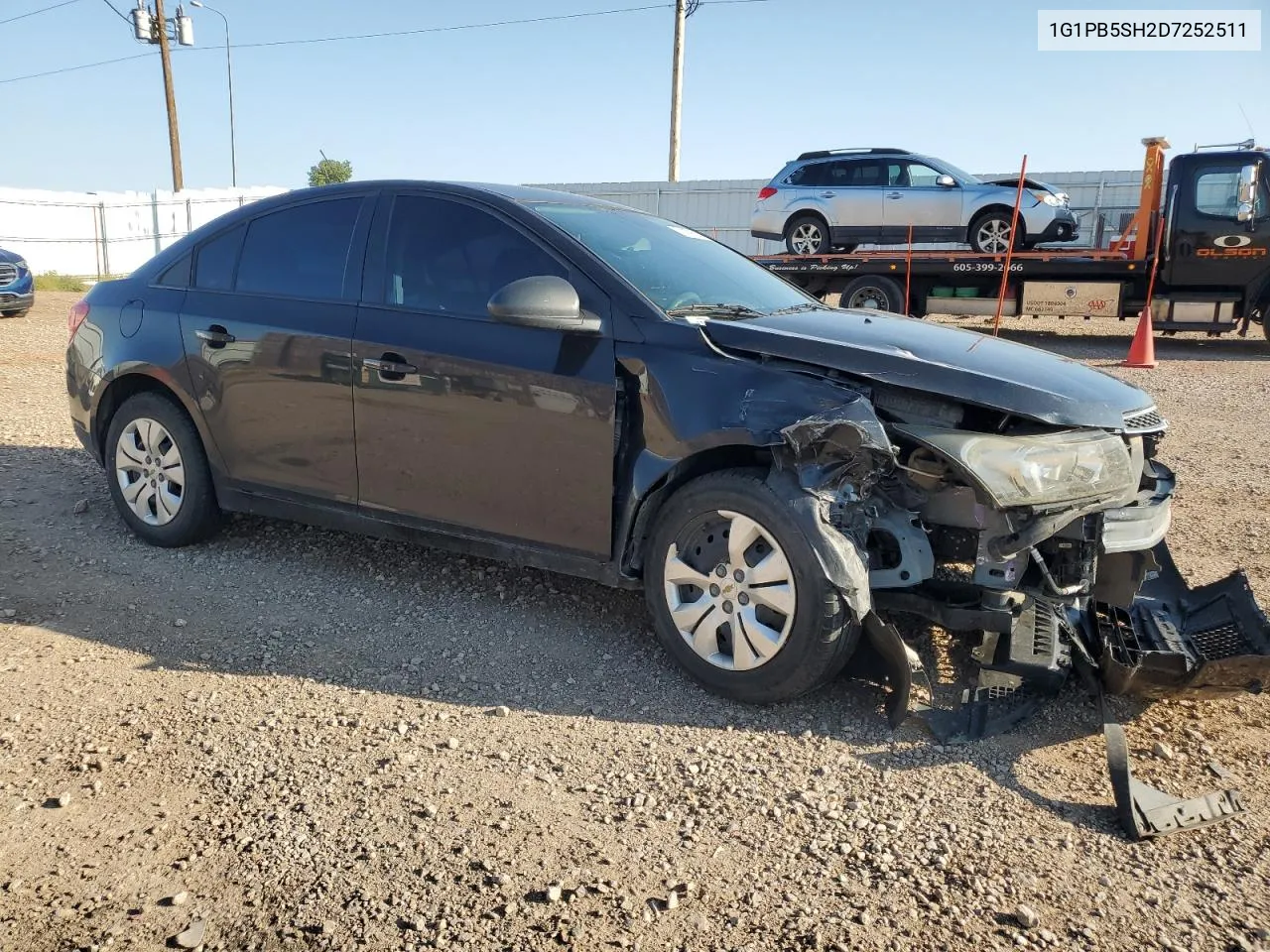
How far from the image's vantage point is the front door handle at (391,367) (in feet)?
13.5

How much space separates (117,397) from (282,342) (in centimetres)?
132

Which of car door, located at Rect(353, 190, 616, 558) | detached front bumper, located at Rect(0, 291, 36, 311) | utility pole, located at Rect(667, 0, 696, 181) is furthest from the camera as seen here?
utility pole, located at Rect(667, 0, 696, 181)

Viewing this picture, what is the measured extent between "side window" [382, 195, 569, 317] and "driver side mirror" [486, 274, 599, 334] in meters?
0.23

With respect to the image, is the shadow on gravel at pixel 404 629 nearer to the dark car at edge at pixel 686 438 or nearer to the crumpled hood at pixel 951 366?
the dark car at edge at pixel 686 438

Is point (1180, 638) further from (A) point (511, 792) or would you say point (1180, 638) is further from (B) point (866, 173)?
(B) point (866, 173)

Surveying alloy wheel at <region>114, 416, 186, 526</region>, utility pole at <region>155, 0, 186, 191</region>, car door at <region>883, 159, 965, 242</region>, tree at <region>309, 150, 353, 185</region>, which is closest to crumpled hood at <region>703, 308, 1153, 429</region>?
alloy wheel at <region>114, 416, 186, 526</region>

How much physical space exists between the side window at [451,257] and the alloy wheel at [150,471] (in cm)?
155

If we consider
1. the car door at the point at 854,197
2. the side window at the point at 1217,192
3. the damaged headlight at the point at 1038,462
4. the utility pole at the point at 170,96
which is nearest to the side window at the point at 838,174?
the car door at the point at 854,197

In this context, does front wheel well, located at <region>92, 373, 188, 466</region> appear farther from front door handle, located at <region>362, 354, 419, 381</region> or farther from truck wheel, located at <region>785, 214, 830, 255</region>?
truck wheel, located at <region>785, 214, 830, 255</region>

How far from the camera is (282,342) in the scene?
4.46 metres

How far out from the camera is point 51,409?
8586 mm

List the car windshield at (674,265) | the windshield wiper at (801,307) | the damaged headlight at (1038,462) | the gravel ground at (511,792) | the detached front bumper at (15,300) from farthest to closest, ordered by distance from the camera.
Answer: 1. the detached front bumper at (15,300)
2. the windshield wiper at (801,307)
3. the car windshield at (674,265)
4. the damaged headlight at (1038,462)
5. the gravel ground at (511,792)

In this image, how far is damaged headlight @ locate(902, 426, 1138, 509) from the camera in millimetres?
3189

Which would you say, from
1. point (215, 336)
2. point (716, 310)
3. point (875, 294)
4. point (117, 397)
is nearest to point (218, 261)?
point (215, 336)
